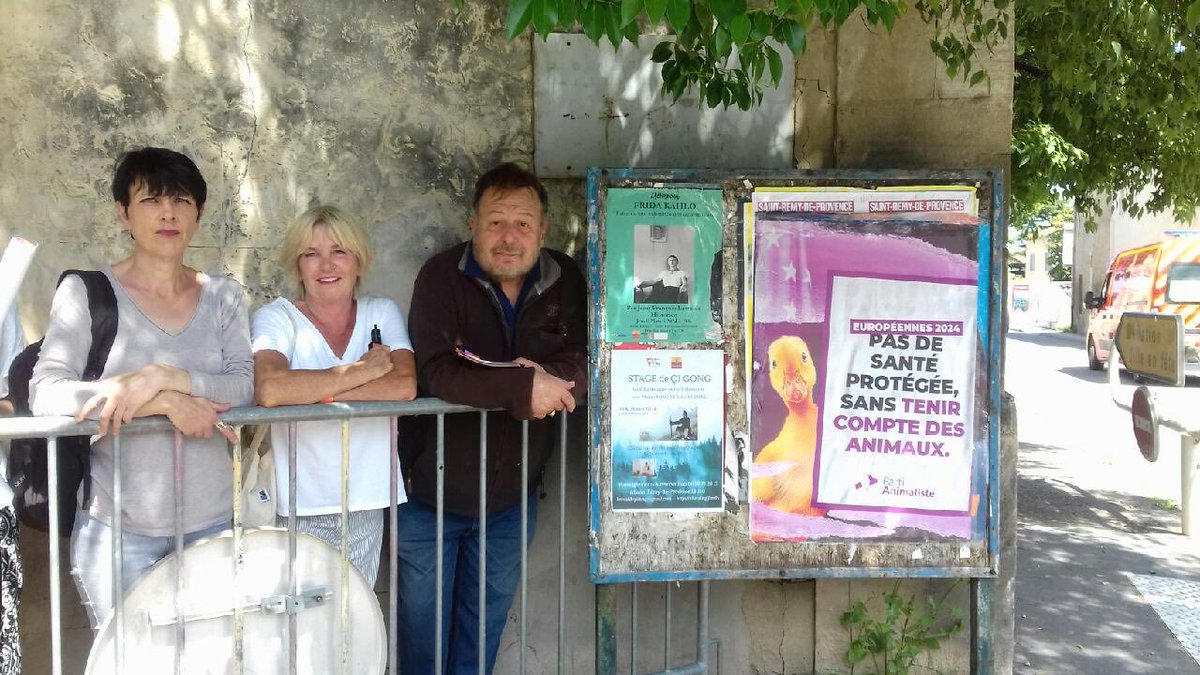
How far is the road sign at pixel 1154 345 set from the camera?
6.04m

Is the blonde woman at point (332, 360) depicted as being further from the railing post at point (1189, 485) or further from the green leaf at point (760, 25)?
Answer: the railing post at point (1189, 485)

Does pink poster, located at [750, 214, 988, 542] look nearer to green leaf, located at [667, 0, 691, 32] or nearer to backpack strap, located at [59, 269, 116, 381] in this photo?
green leaf, located at [667, 0, 691, 32]

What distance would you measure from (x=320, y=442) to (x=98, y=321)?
734mm

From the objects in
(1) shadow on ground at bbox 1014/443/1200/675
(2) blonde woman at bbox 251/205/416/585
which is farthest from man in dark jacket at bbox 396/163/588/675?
(1) shadow on ground at bbox 1014/443/1200/675

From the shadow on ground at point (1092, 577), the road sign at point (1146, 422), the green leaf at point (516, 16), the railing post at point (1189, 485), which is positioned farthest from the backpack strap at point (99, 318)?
the railing post at point (1189, 485)

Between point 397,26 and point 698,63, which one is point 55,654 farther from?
point 698,63

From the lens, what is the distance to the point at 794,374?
11.1ft

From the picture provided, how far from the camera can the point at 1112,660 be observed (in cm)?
464

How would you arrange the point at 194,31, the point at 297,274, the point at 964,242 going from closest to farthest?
the point at 297,274
the point at 964,242
the point at 194,31

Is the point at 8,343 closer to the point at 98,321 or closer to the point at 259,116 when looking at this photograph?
the point at 98,321

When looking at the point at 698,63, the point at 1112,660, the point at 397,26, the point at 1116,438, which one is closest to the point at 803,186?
the point at 698,63

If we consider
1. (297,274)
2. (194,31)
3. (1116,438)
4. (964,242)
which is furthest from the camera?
(1116,438)

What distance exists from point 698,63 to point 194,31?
1905mm

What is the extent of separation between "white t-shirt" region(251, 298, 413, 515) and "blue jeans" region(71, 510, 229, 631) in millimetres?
350
